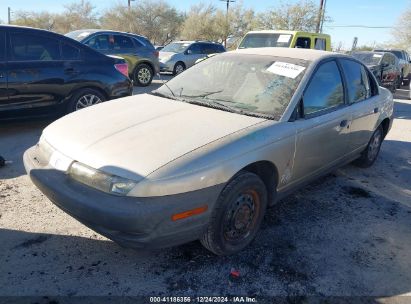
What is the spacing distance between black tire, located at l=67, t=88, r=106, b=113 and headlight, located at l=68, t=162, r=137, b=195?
375cm

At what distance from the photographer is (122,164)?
8.16 ft

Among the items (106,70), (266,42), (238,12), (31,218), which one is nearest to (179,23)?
(238,12)

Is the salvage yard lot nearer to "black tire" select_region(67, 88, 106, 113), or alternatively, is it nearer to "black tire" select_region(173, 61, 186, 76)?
"black tire" select_region(67, 88, 106, 113)

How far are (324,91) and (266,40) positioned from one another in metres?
7.27

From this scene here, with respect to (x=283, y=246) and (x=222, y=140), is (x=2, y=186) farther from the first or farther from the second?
(x=283, y=246)

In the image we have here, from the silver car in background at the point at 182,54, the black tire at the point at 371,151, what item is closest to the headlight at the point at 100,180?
the black tire at the point at 371,151

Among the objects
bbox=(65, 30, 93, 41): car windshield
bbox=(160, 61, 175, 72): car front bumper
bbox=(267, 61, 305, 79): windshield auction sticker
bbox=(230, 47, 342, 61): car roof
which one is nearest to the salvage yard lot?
bbox=(267, 61, 305, 79): windshield auction sticker

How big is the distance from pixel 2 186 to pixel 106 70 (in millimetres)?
3071

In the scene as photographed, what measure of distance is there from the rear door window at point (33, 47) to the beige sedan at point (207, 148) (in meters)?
2.74

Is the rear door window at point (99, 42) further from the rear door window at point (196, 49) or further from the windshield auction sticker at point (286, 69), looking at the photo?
the windshield auction sticker at point (286, 69)

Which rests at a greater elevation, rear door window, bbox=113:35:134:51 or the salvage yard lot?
rear door window, bbox=113:35:134:51

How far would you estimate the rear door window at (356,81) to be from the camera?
425 cm

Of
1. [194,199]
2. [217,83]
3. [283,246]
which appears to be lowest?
[283,246]

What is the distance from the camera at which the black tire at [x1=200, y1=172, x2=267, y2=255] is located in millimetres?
2746
